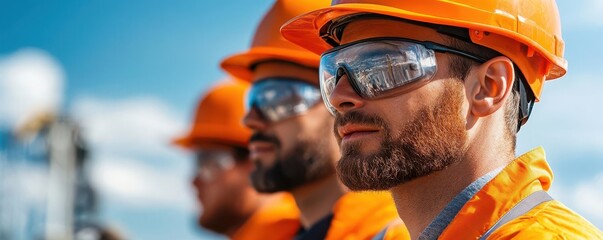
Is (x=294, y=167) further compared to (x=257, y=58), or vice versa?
(x=257, y=58)

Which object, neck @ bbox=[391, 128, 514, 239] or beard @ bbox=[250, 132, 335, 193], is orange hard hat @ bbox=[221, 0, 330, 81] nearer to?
beard @ bbox=[250, 132, 335, 193]

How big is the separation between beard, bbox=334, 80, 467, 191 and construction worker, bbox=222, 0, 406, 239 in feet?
6.18

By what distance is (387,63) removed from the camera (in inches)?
132

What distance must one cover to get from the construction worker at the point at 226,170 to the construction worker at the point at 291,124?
5.24ft

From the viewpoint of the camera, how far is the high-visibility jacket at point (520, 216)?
9.26 feet

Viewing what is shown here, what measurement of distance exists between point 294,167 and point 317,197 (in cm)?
20

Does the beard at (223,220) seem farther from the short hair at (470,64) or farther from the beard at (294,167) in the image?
the short hair at (470,64)

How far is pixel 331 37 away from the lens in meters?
3.80

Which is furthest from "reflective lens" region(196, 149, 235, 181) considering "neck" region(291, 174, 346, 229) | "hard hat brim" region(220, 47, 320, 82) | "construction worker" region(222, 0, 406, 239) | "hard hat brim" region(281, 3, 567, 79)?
"hard hat brim" region(281, 3, 567, 79)

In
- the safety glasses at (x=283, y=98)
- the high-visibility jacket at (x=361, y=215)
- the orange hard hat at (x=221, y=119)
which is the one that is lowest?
the orange hard hat at (x=221, y=119)

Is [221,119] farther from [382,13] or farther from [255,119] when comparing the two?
[382,13]

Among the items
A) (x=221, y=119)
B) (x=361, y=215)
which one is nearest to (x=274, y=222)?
(x=221, y=119)

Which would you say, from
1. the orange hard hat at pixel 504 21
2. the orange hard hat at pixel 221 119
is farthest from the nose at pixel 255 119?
the orange hard hat at pixel 221 119

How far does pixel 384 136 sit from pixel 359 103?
15cm
